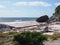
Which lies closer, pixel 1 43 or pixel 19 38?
pixel 19 38

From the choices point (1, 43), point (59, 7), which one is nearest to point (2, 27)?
point (1, 43)

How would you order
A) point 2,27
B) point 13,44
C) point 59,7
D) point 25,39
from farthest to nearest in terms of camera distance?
point 59,7 < point 2,27 < point 13,44 < point 25,39

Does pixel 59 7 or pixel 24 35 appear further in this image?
pixel 59 7

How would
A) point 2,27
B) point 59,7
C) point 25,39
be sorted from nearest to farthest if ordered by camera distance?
point 25,39
point 2,27
point 59,7

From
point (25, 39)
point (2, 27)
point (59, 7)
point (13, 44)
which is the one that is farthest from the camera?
point (59, 7)

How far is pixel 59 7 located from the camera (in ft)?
320

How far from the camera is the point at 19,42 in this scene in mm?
16656

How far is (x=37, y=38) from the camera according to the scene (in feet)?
54.6

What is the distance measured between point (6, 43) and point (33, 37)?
9.68 ft

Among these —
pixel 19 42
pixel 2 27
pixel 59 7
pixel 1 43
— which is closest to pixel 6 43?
pixel 1 43

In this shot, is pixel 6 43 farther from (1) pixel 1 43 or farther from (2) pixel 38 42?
(2) pixel 38 42

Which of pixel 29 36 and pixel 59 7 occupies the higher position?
pixel 59 7

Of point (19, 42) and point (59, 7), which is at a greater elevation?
point (59, 7)

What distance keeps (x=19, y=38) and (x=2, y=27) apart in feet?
102
